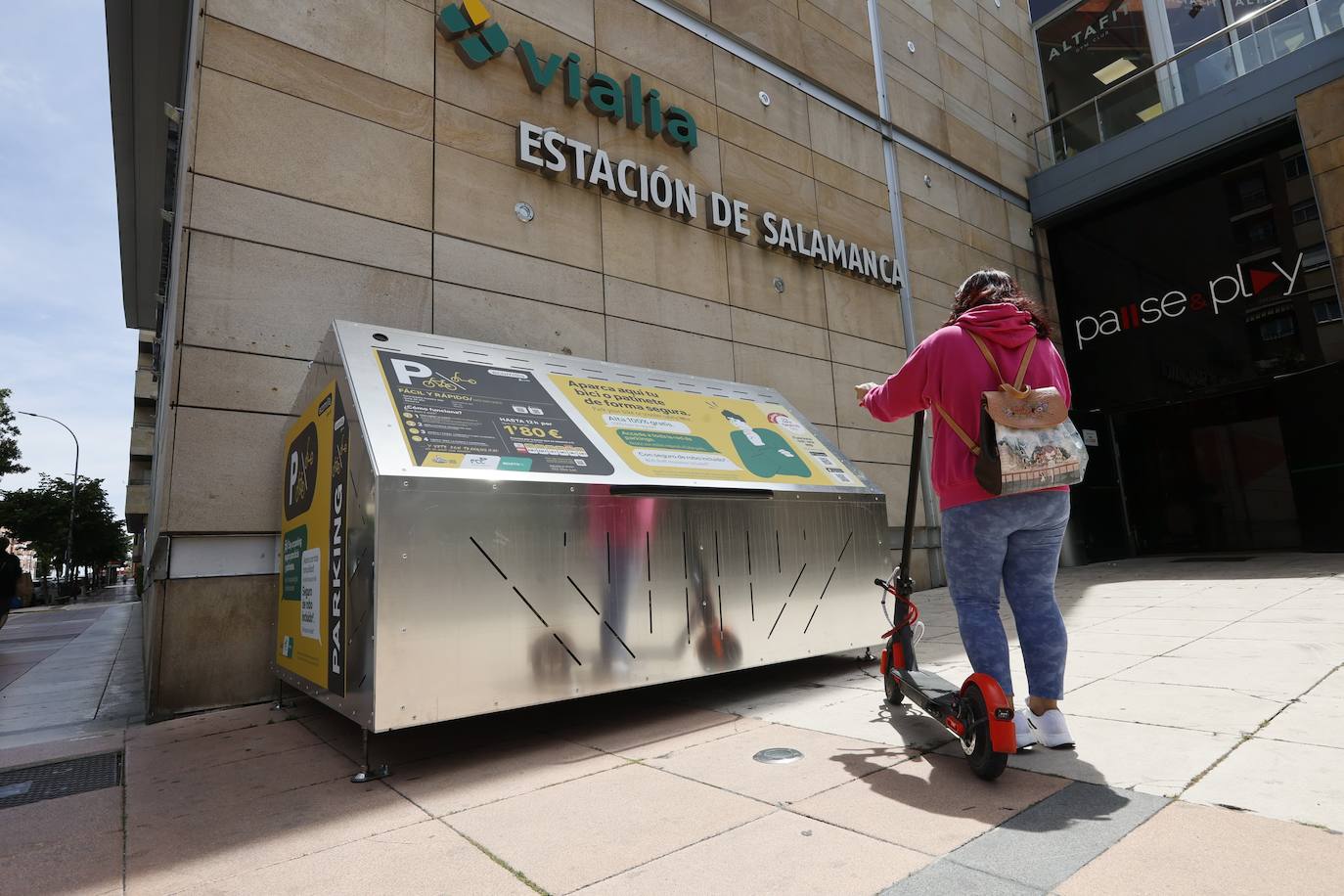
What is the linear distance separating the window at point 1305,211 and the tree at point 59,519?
4620 cm

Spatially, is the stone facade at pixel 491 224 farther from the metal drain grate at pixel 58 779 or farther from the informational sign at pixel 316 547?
the metal drain grate at pixel 58 779

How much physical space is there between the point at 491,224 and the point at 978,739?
18.5 feet

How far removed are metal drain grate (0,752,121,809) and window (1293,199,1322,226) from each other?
14617 millimetres

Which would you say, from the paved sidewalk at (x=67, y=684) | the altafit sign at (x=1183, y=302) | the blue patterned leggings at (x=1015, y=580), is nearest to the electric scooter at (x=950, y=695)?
the blue patterned leggings at (x=1015, y=580)

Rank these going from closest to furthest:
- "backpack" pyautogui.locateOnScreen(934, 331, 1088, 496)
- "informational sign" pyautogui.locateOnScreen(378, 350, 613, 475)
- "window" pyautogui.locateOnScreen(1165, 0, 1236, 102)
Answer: "backpack" pyautogui.locateOnScreen(934, 331, 1088, 496)
"informational sign" pyautogui.locateOnScreen(378, 350, 613, 475)
"window" pyautogui.locateOnScreen(1165, 0, 1236, 102)

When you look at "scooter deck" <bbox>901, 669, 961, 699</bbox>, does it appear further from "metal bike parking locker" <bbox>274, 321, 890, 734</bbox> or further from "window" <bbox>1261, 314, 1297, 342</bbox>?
"window" <bbox>1261, 314, 1297, 342</bbox>

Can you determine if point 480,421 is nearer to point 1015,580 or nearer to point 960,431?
point 960,431

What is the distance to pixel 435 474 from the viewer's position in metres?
3.04

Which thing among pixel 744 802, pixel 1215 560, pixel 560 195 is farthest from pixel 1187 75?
pixel 744 802

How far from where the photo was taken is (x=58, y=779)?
314 cm

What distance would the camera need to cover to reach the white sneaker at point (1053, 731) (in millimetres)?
2609

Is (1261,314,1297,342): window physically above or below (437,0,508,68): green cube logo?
below

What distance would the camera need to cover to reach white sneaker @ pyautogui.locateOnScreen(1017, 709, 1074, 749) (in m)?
2.61

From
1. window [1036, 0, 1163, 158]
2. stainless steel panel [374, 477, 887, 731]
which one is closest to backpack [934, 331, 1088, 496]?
stainless steel panel [374, 477, 887, 731]
